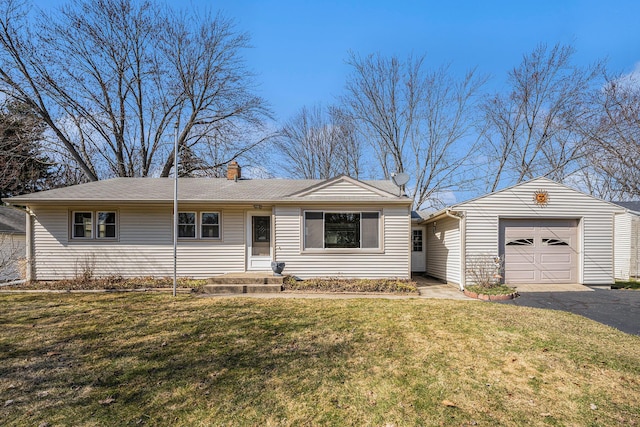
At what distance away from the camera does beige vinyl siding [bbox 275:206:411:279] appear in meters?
10.2

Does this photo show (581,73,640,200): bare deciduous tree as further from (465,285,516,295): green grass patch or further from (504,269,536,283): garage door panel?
(465,285,516,295): green grass patch

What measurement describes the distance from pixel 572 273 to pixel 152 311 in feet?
41.0

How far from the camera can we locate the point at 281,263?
9891 mm

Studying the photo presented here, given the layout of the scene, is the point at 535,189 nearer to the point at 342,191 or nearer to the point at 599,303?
the point at 599,303

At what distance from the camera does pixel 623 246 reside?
533 inches

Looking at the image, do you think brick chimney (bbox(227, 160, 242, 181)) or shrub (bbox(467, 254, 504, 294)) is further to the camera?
brick chimney (bbox(227, 160, 242, 181))

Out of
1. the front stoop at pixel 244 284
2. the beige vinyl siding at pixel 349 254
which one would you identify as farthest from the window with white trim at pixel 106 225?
the beige vinyl siding at pixel 349 254

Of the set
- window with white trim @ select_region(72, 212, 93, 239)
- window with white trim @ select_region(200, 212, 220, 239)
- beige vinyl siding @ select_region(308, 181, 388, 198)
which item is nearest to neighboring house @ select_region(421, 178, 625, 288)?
beige vinyl siding @ select_region(308, 181, 388, 198)

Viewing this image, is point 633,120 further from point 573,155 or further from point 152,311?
point 152,311

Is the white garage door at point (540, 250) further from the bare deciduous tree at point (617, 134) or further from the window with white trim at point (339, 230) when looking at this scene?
the bare deciduous tree at point (617, 134)

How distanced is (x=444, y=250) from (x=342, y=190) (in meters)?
4.66

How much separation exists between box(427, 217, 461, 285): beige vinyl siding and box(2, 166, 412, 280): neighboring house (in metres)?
1.73

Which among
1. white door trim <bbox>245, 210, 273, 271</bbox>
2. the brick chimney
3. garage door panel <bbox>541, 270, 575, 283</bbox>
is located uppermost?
Result: the brick chimney

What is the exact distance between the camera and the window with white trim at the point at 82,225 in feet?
34.6
